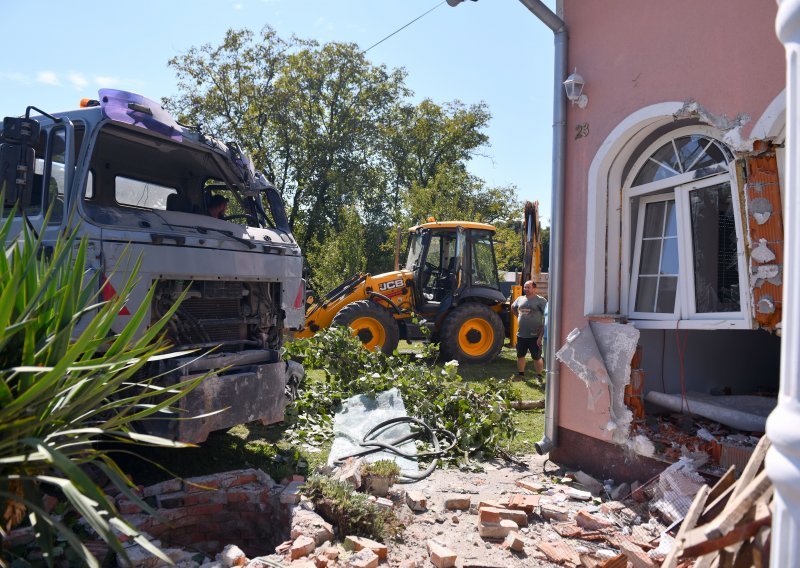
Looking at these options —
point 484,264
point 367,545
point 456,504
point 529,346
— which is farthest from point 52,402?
point 484,264

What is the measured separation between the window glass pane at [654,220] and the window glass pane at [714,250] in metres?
0.37

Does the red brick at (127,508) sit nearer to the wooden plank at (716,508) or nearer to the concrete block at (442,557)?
the concrete block at (442,557)

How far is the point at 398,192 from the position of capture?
2741cm

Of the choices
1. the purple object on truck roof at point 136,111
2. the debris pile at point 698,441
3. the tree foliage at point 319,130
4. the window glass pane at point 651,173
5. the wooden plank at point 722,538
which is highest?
the tree foliage at point 319,130

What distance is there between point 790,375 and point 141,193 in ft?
18.3

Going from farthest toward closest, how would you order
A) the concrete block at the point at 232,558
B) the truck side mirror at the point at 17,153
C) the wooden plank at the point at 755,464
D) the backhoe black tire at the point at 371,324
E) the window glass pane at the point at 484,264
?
the window glass pane at the point at 484,264
the backhoe black tire at the point at 371,324
the truck side mirror at the point at 17,153
the concrete block at the point at 232,558
the wooden plank at the point at 755,464

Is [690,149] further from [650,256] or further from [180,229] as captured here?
[180,229]

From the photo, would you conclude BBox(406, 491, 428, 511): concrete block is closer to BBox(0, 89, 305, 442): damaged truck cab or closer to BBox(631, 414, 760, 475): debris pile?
BBox(0, 89, 305, 442): damaged truck cab

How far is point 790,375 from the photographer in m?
1.84

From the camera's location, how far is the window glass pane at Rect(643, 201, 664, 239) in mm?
5417

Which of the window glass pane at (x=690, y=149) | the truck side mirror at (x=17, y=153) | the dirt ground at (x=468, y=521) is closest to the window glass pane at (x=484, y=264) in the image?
the dirt ground at (x=468, y=521)

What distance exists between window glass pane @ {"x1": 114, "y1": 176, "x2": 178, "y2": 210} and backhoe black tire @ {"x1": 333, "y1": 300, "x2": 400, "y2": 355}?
5197 mm

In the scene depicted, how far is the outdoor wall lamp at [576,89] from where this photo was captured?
564 cm

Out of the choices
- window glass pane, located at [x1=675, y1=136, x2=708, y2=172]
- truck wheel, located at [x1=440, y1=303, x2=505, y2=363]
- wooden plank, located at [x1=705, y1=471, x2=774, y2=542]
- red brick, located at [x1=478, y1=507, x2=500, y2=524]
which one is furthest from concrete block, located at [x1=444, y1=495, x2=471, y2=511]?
truck wheel, located at [x1=440, y1=303, x2=505, y2=363]
